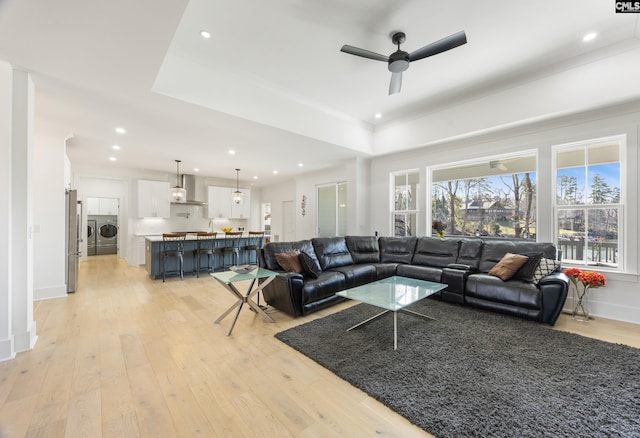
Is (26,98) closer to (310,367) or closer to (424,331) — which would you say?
(310,367)

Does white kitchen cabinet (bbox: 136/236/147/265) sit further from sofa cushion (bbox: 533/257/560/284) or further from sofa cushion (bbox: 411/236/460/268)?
sofa cushion (bbox: 533/257/560/284)

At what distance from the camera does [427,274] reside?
403cm

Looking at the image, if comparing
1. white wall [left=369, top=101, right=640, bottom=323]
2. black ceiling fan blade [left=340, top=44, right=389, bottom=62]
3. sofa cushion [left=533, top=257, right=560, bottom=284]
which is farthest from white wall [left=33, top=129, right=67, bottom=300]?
sofa cushion [left=533, top=257, right=560, bottom=284]

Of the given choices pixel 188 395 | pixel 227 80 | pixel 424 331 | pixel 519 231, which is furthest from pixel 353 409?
pixel 519 231

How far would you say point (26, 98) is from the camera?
260 centimetres

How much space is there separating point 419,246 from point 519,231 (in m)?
1.62

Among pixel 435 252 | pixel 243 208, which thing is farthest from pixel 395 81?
pixel 243 208

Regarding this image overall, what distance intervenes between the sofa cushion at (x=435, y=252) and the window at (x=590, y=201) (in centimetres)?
148

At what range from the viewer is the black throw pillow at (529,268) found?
3.42 metres

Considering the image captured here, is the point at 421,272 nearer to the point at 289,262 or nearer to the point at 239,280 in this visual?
the point at 289,262

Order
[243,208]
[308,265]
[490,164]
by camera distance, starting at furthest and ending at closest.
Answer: [243,208]
[490,164]
[308,265]

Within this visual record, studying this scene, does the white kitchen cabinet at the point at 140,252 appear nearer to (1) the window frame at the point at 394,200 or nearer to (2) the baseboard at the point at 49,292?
(2) the baseboard at the point at 49,292

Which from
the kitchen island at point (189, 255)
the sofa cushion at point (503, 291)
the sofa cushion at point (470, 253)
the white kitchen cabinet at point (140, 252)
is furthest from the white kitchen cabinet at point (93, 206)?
the sofa cushion at point (503, 291)

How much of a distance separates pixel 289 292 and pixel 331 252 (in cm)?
146
